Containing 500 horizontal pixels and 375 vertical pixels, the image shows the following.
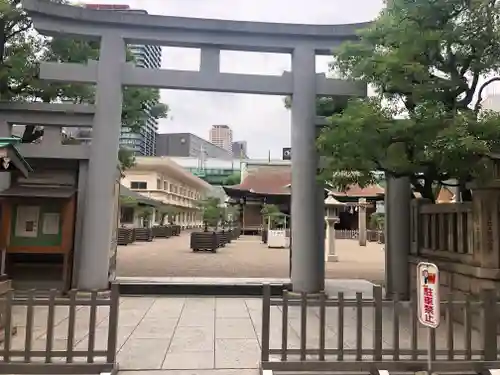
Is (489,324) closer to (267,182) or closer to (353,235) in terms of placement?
(353,235)

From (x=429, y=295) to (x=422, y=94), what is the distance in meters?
4.20

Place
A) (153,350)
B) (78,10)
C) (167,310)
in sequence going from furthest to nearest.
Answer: (78,10), (167,310), (153,350)

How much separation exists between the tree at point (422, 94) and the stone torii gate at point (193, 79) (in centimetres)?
165

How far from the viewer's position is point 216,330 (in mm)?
6820

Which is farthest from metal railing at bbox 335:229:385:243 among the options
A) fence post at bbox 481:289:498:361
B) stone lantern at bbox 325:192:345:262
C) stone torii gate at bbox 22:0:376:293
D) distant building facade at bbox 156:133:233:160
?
distant building facade at bbox 156:133:233:160

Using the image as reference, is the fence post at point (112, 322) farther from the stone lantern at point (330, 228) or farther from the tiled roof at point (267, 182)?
the tiled roof at point (267, 182)

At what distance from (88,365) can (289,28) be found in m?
7.79

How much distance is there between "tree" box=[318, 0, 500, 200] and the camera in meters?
6.55

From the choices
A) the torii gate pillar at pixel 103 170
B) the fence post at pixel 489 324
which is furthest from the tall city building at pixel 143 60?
the fence post at pixel 489 324

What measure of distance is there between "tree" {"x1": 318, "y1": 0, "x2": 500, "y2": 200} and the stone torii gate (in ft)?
5.42

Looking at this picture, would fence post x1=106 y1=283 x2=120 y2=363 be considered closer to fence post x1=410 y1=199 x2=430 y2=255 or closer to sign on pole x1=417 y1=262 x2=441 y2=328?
sign on pole x1=417 y1=262 x2=441 y2=328

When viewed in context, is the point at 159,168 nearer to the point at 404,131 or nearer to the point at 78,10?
the point at 78,10

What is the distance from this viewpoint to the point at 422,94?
742cm

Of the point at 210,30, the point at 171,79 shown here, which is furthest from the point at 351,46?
the point at 171,79
